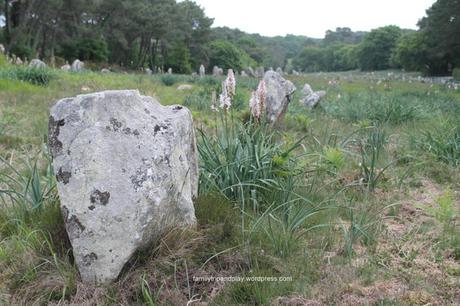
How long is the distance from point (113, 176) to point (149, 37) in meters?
54.6

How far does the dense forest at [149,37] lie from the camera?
1487 inches

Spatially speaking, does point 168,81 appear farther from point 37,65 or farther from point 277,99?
point 277,99

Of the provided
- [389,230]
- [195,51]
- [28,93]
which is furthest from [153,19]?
[389,230]

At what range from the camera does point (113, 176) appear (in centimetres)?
249

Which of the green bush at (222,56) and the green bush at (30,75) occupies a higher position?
the green bush at (222,56)

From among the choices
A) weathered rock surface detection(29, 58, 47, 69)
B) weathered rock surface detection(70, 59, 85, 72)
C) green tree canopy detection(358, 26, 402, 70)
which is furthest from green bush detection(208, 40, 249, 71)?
weathered rock surface detection(29, 58, 47, 69)

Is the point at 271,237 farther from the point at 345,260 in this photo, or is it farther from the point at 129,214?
the point at 129,214

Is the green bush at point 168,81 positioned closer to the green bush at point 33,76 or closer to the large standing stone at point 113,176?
the green bush at point 33,76

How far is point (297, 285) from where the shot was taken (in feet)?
8.25

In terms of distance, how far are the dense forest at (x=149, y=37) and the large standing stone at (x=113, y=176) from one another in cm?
2165

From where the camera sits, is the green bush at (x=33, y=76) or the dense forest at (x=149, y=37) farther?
the dense forest at (x=149, y=37)

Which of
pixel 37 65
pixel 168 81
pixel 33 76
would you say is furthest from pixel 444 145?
pixel 168 81

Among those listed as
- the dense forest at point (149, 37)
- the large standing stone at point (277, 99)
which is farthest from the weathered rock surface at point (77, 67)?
the large standing stone at point (277, 99)

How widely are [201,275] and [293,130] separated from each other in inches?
222
